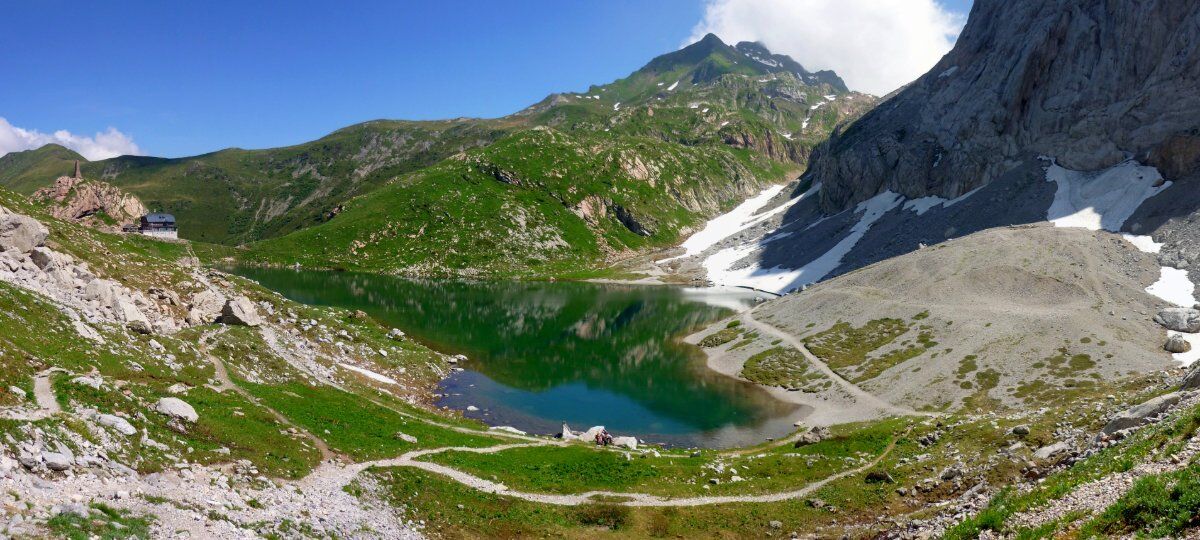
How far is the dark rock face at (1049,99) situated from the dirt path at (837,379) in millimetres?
77217

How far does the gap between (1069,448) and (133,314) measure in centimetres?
6211

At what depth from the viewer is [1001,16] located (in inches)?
6348

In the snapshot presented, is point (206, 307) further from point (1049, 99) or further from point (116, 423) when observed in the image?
point (1049, 99)

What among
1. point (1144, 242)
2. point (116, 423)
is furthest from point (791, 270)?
point (116, 423)

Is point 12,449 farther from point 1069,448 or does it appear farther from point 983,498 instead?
point 1069,448

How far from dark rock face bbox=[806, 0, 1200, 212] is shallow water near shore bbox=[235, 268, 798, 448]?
212ft

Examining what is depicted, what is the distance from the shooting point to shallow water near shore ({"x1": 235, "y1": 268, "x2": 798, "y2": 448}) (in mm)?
61681

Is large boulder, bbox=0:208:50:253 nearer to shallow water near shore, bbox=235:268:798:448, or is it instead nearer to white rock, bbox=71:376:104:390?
white rock, bbox=71:376:104:390

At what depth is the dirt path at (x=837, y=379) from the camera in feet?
197

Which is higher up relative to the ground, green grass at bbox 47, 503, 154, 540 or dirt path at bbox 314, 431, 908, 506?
green grass at bbox 47, 503, 154, 540

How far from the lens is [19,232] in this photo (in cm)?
4206

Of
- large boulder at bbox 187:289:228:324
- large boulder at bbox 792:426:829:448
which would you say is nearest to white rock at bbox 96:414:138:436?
large boulder at bbox 187:289:228:324

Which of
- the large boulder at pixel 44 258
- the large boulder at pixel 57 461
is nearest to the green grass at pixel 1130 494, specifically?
the large boulder at pixel 57 461

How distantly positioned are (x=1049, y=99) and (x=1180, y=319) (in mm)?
90625
